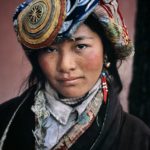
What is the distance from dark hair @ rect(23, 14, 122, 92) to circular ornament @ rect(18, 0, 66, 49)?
0.11 m

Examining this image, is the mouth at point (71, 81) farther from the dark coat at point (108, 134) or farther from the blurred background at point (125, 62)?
the blurred background at point (125, 62)

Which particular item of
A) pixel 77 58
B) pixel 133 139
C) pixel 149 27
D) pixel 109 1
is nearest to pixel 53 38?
pixel 77 58

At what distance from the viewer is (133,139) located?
9.71 feet

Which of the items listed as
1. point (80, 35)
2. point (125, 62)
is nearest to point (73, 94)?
point (80, 35)

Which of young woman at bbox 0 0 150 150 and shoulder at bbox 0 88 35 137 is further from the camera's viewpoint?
shoulder at bbox 0 88 35 137

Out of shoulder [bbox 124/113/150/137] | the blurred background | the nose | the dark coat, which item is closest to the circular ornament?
the nose

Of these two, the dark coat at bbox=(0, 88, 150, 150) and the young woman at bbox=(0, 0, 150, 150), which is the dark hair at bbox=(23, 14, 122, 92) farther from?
the dark coat at bbox=(0, 88, 150, 150)

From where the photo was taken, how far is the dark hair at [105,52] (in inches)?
114

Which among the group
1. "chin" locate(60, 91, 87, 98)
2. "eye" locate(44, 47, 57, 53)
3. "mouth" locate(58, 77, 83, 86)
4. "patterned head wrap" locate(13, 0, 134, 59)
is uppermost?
"patterned head wrap" locate(13, 0, 134, 59)

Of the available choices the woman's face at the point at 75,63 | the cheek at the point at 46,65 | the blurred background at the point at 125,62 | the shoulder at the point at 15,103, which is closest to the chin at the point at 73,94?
the woman's face at the point at 75,63

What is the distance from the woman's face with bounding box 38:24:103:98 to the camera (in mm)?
2857

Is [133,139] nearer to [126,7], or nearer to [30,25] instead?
[30,25]

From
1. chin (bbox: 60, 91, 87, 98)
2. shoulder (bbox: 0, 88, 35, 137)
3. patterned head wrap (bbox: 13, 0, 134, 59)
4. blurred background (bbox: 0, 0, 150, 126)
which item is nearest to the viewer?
patterned head wrap (bbox: 13, 0, 134, 59)

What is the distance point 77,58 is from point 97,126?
40 cm
